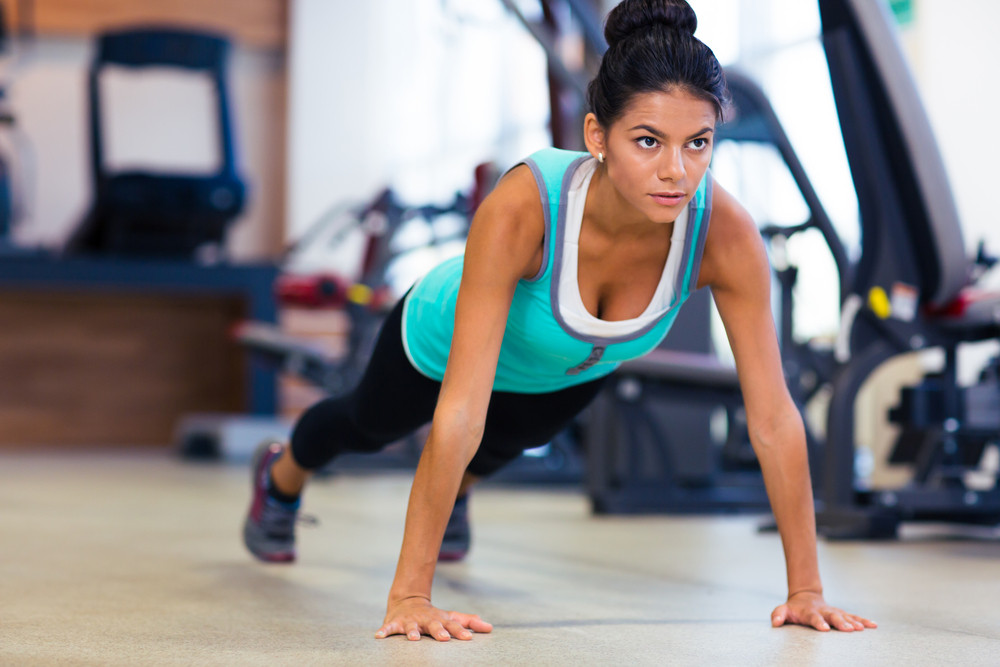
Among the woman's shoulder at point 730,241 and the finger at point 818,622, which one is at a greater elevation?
the woman's shoulder at point 730,241

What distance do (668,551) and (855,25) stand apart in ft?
4.34

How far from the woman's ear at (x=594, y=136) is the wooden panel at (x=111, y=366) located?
5.74 meters

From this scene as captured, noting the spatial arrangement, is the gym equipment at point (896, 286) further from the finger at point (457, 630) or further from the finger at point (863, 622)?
the finger at point (457, 630)

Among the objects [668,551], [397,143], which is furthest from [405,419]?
[397,143]

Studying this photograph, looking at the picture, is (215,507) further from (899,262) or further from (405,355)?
(899,262)

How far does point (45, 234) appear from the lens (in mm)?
9023

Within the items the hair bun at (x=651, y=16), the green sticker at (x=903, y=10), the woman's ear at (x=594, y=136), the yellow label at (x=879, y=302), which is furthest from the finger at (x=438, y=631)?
the green sticker at (x=903, y=10)

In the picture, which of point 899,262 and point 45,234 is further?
point 45,234

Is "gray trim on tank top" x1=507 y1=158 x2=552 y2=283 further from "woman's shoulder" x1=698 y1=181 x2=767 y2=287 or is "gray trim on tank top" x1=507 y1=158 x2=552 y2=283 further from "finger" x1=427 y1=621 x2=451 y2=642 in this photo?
"finger" x1=427 y1=621 x2=451 y2=642

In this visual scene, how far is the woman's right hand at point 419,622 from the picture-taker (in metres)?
1.39

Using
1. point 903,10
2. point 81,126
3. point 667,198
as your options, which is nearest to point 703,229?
point 667,198

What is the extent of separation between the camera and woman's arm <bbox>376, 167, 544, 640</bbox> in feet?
4.68

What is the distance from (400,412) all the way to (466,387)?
414 millimetres

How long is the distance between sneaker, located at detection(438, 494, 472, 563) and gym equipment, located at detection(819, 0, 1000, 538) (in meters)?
1.00
